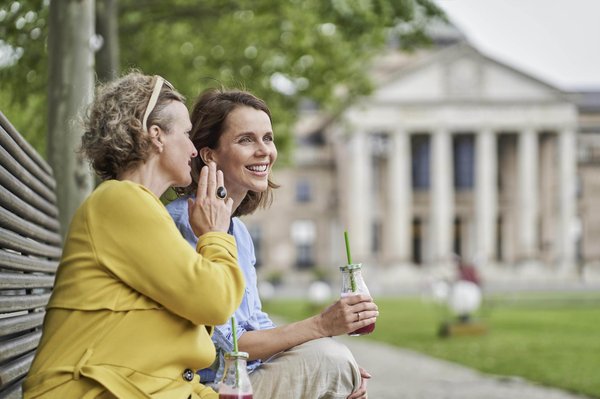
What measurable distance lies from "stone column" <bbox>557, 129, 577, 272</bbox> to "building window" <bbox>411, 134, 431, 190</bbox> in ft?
28.4

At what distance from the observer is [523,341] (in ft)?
55.0

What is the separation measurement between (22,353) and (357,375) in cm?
139

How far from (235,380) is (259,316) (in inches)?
34.0

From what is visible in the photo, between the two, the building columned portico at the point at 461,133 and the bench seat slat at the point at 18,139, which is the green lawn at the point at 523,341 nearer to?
the bench seat slat at the point at 18,139

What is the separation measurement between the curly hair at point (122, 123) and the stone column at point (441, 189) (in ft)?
195

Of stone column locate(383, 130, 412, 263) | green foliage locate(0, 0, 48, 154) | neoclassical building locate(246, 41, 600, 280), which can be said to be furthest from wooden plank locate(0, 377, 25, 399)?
stone column locate(383, 130, 412, 263)

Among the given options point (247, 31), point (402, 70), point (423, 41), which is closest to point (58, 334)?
point (423, 41)

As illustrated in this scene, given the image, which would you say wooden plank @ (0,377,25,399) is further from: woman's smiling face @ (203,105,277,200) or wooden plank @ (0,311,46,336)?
woman's smiling face @ (203,105,277,200)

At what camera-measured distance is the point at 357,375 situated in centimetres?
291

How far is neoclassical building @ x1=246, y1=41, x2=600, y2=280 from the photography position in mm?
61656

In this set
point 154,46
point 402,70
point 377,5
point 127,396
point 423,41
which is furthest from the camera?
point 402,70

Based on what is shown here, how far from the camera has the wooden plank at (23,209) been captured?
345cm

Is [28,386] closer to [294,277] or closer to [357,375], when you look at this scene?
[357,375]

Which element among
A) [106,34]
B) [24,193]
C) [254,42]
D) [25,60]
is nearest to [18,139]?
[24,193]
